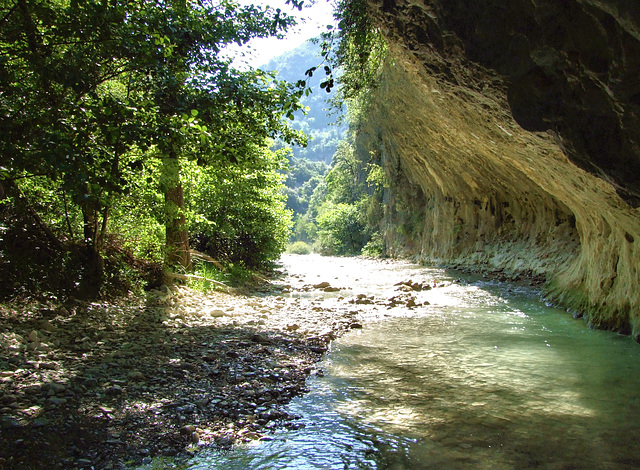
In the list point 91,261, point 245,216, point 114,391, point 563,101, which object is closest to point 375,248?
point 245,216

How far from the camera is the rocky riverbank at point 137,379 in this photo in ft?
10.2

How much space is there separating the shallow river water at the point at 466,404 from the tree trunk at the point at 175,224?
Answer: 3701mm

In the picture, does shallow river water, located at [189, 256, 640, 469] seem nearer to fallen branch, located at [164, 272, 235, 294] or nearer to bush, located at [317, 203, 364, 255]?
fallen branch, located at [164, 272, 235, 294]

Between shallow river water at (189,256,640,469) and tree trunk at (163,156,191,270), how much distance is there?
12.1 ft

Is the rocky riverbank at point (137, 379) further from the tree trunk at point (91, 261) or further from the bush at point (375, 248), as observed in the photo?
the bush at point (375, 248)

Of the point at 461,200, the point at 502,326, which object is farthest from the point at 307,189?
the point at 502,326

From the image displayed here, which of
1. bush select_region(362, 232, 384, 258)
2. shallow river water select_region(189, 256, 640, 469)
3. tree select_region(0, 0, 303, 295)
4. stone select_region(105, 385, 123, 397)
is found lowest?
stone select_region(105, 385, 123, 397)

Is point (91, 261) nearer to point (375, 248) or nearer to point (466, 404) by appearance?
point (466, 404)

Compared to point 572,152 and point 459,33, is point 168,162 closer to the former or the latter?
point 459,33

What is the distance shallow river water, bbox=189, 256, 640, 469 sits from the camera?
312 centimetres

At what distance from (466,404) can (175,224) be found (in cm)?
692

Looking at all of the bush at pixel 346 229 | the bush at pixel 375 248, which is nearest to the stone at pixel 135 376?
the bush at pixel 375 248

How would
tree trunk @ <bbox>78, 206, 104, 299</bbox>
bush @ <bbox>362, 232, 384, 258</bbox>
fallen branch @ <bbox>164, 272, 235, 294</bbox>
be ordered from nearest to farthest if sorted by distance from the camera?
tree trunk @ <bbox>78, 206, 104, 299</bbox>, fallen branch @ <bbox>164, 272, 235, 294</bbox>, bush @ <bbox>362, 232, 384, 258</bbox>

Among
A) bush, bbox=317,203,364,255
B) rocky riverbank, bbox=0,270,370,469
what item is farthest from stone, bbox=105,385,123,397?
bush, bbox=317,203,364,255
